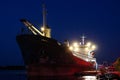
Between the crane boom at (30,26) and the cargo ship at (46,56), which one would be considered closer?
the cargo ship at (46,56)

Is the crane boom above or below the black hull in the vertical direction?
above

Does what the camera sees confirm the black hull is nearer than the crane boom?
Yes

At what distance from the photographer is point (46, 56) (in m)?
51.6

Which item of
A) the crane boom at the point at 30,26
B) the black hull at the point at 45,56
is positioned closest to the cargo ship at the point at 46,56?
the black hull at the point at 45,56

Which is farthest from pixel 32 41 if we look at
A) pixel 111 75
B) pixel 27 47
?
pixel 111 75

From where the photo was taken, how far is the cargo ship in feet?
163

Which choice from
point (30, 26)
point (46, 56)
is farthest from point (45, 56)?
point (30, 26)

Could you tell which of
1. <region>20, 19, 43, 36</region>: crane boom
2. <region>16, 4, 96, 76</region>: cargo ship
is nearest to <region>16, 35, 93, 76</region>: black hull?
<region>16, 4, 96, 76</region>: cargo ship

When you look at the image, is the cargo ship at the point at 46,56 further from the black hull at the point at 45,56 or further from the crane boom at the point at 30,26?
the crane boom at the point at 30,26

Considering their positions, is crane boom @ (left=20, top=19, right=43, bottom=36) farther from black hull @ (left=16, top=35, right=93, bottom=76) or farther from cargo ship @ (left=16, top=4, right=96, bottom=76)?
black hull @ (left=16, top=35, right=93, bottom=76)

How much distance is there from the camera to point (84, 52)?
230 ft

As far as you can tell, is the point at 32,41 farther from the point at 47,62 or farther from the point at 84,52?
the point at 84,52

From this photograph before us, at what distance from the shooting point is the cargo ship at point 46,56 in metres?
49.7

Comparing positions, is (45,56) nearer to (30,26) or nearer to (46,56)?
(46,56)
